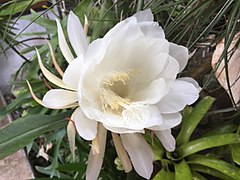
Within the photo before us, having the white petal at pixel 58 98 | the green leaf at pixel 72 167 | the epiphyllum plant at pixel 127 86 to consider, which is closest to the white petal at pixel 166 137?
the epiphyllum plant at pixel 127 86

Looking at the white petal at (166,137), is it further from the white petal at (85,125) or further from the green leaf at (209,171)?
the green leaf at (209,171)

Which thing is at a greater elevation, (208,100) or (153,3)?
(153,3)

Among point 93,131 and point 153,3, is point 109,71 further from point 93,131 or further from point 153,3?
point 153,3

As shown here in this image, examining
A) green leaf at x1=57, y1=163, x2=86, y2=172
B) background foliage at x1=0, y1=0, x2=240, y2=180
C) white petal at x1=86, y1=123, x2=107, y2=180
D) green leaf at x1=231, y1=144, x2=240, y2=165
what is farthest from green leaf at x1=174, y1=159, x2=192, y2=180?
white petal at x1=86, y1=123, x2=107, y2=180

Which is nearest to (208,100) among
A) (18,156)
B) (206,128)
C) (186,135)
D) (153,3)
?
(186,135)

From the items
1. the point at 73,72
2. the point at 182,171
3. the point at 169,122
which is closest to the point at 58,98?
the point at 73,72

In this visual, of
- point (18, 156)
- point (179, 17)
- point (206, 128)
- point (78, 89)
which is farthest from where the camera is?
point (18, 156)

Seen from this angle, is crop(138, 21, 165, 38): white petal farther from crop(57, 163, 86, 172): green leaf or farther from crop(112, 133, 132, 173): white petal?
crop(57, 163, 86, 172): green leaf

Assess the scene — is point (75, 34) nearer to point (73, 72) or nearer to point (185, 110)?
point (73, 72)
